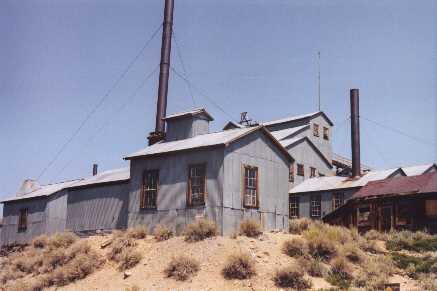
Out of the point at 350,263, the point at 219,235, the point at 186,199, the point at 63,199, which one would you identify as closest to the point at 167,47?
the point at 63,199

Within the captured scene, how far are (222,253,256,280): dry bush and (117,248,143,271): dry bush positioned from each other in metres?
4.63

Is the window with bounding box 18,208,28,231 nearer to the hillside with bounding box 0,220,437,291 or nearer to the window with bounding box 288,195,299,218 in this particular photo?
the hillside with bounding box 0,220,437,291

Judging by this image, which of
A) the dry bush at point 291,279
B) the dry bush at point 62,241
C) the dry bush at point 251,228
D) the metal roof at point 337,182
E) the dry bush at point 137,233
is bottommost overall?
the dry bush at point 291,279

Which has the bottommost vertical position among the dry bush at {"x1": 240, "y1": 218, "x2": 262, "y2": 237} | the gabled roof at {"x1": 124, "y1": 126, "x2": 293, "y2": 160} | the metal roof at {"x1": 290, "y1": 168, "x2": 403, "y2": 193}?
the dry bush at {"x1": 240, "y1": 218, "x2": 262, "y2": 237}

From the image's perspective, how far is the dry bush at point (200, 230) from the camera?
22.5 meters

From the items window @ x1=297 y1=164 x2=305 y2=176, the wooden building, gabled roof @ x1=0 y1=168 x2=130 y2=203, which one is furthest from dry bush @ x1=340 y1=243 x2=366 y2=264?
window @ x1=297 y1=164 x2=305 y2=176

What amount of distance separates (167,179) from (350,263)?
10095 mm

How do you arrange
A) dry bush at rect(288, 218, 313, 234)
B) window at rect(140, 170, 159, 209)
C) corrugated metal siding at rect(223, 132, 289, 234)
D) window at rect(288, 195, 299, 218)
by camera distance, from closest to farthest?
corrugated metal siding at rect(223, 132, 289, 234), dry bush at rect(288, 218, 313, 234), window at rect(140, 170, 159, 209), window at rect(288, 195, 299, 218)

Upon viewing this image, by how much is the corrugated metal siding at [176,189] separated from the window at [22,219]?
13.9 metres

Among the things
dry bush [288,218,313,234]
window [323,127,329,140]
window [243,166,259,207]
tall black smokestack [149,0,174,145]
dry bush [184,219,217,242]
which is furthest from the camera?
window [323,127,329,140]

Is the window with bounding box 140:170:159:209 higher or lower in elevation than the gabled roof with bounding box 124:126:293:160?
lower

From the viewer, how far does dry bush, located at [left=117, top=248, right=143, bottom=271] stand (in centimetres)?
2205

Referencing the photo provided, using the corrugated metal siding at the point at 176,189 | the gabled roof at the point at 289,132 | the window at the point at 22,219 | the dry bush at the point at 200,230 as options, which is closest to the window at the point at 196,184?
the corrugated metal siding at the point at 176,189

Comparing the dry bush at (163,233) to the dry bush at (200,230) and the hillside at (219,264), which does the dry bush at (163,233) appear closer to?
the hillside at (219,264)
